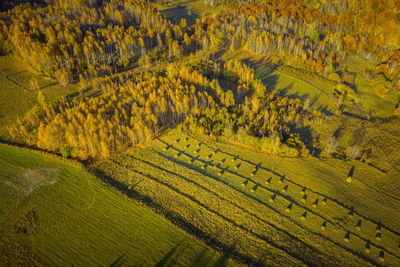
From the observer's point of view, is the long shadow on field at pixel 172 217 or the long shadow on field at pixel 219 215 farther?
Result: the long shadow on field at pixel 219 215

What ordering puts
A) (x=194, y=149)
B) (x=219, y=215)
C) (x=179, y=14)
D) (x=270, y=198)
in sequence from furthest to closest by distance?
1. (x=179, y=14)
2. (x=194, y=149)
3. (x=270, y=198)
4. (x=219, y=215)

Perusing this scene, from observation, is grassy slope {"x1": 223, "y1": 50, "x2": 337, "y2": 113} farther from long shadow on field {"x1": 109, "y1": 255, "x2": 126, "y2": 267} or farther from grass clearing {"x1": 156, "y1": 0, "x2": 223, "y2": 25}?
grass clearing {"x1": 156, "y1": 0, "x2": 223, "y2": 25}

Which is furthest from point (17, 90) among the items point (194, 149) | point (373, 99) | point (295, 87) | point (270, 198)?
point (373, 99)

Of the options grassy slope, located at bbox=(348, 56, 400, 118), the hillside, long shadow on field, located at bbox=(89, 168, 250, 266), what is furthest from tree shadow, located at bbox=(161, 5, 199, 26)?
long shadow on field, located at bbox=(89, 168, 250, 266)

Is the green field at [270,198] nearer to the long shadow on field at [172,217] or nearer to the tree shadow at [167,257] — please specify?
the long shadow on field at [172,217]

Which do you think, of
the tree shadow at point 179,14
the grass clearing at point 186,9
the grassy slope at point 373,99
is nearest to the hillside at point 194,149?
the grassy slope at point 373,99

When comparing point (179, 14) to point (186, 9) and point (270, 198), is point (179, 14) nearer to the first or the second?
point (186, 9)
